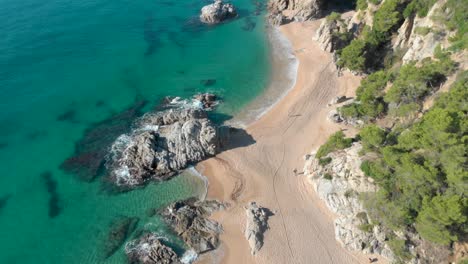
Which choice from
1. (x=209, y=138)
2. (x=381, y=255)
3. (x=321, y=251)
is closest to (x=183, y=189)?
(x=209, y=138)

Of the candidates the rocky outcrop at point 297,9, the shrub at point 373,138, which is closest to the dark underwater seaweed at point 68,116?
the shrub at point 373,138

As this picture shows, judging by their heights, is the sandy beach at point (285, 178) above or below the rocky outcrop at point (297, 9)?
below

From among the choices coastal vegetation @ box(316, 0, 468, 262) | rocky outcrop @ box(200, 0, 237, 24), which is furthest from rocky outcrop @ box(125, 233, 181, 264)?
rocky outcrop @ box(200, 0, 237, 24)

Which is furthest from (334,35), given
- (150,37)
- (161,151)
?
(161,151)

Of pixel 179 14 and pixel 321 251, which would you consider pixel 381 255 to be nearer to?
pixel 321 251

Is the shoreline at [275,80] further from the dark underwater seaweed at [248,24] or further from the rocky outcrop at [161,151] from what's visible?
the rocky outcrop at [161,151]
